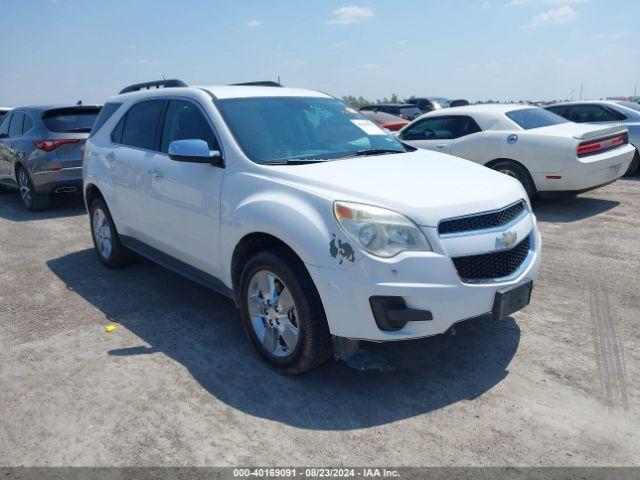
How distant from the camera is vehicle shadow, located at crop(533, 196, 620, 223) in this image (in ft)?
24.6

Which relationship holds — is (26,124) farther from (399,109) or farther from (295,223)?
(399,109)

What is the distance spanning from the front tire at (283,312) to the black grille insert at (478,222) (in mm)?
847

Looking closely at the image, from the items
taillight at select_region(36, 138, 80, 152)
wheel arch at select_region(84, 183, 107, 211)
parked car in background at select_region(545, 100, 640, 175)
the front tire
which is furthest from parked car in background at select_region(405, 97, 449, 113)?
the front tire

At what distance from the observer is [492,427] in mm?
2977

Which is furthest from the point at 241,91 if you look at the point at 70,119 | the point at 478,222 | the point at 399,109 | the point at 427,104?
the point at 427,104

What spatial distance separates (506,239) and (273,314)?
4.98ft

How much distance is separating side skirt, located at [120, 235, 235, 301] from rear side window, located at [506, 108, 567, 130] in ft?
18.3

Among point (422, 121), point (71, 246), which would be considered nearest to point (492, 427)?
point (71, 246)

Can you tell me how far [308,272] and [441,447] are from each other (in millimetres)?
1183

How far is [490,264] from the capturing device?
3246 mm

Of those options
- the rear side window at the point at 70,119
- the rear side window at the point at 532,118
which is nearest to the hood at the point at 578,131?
the rear side window at the point at 532,118

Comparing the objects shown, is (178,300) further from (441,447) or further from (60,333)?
(441,447)

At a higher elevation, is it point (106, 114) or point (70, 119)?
point (106, 114)

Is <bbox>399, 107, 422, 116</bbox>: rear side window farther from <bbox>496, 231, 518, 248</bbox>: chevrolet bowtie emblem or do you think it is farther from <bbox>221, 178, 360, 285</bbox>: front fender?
<bbox>496, 231, 518, 248</bbox>: chevrolet bowtie emblem
